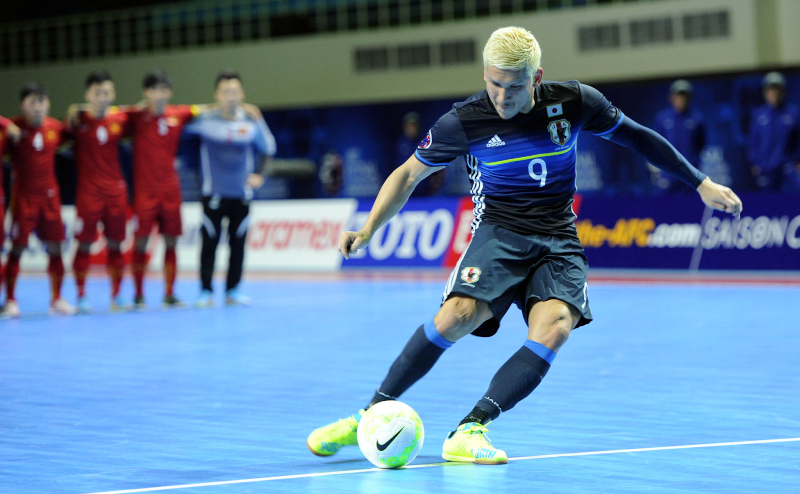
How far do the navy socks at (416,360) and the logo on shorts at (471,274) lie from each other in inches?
9.3

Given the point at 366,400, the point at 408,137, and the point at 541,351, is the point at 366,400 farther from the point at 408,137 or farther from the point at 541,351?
the point at 408,137

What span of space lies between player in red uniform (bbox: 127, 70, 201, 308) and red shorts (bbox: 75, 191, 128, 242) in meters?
0.16

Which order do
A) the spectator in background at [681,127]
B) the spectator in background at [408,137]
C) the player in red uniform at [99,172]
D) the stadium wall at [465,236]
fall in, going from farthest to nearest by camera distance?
the spectator in background at [408,137], the spectator in background at [681,127], the stadium wall at [465,236], the player in red uniform at [99,172]

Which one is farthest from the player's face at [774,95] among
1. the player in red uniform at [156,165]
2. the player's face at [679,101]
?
the player in red uniform at [156,165]

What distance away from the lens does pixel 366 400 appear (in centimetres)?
586

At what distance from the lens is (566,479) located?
395 centimetres

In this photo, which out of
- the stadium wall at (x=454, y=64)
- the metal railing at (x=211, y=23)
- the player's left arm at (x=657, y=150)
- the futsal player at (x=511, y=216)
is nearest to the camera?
the futsal player at (x=511, y=216)

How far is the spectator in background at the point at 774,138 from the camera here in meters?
17.1

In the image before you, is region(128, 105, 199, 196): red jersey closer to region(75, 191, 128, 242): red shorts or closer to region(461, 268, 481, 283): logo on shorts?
region(75, 191, 128, 242): red shorts

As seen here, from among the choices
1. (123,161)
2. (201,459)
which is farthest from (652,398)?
(123,161)

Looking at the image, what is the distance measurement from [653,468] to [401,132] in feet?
55.4

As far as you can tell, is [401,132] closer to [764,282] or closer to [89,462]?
[764,282]

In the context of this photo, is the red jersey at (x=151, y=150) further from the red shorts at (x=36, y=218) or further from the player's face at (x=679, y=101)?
the player's face at (x=679, y=101)

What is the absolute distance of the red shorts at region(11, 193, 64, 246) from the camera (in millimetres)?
10992
